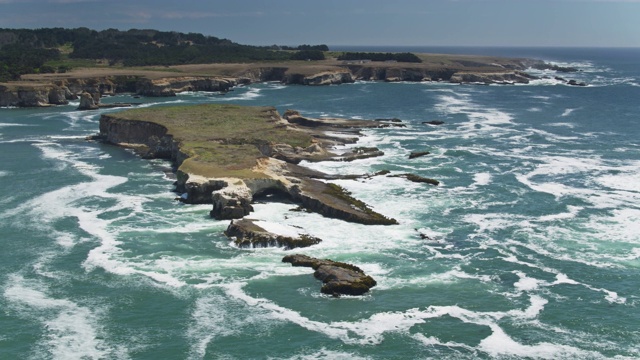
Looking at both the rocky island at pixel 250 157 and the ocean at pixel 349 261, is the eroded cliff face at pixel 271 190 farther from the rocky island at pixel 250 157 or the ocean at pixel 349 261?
the ocean at pixel 349 261

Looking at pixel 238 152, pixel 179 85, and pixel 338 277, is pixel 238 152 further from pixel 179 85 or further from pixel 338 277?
pixel 179 85

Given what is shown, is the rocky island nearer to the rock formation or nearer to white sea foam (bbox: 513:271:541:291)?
white sea foam (bbox: 513:271:541:291)

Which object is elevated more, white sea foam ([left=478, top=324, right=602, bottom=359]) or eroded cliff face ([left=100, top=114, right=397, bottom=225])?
eroded cliff face ([left=100, top=114, right=397, bottom=225])

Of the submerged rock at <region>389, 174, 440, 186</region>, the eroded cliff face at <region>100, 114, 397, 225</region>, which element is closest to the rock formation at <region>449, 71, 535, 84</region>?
the submerged rock at <region>389, 174, 440, 186</region>

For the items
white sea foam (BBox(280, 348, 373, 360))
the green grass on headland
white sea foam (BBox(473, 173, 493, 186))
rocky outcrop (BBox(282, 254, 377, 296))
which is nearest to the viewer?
white sea foam (BBox(280, 348, 373, 360))

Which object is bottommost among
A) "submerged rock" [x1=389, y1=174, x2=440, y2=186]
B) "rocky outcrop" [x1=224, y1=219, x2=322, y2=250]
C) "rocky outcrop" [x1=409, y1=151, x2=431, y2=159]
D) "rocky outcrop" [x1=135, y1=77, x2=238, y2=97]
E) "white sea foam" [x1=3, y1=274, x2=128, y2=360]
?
"white sea foam" [x1=3, y1=274, x2=128, y2=360]

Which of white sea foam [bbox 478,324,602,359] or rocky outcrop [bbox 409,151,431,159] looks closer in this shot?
white sea foam [bbox 478,324,602,359]
